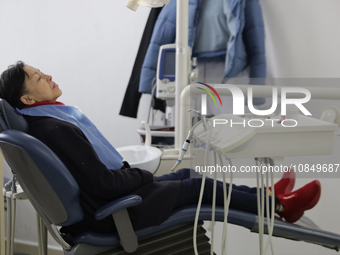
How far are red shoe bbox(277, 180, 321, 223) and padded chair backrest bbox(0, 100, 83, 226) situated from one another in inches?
29.3

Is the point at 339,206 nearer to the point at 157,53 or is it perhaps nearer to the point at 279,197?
the point at 279,197

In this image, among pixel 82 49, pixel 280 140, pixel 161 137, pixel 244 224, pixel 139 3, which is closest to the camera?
pixel 280 140

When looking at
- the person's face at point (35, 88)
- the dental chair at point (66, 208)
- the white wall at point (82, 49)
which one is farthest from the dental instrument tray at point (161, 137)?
the dental chair at point (66, 208)

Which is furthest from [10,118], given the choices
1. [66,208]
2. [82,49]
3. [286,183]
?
[82,49]

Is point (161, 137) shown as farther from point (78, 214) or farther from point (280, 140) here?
point (280, 140)

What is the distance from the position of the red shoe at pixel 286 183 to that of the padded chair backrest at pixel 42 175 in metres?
0.91

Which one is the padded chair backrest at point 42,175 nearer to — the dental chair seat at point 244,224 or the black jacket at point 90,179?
the black jacket at point 90,179

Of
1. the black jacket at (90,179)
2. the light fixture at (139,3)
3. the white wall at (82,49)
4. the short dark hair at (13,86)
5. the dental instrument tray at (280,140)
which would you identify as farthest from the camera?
the white wall at (82,49)

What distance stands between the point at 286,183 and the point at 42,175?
1.03 meters

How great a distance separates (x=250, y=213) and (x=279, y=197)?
209mm

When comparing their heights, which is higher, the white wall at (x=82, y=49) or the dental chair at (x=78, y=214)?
the white wall at (x=82, y=49)

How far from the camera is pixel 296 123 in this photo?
78 cm

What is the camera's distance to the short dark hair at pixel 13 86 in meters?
1.02

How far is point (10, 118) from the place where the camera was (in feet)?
2.79
